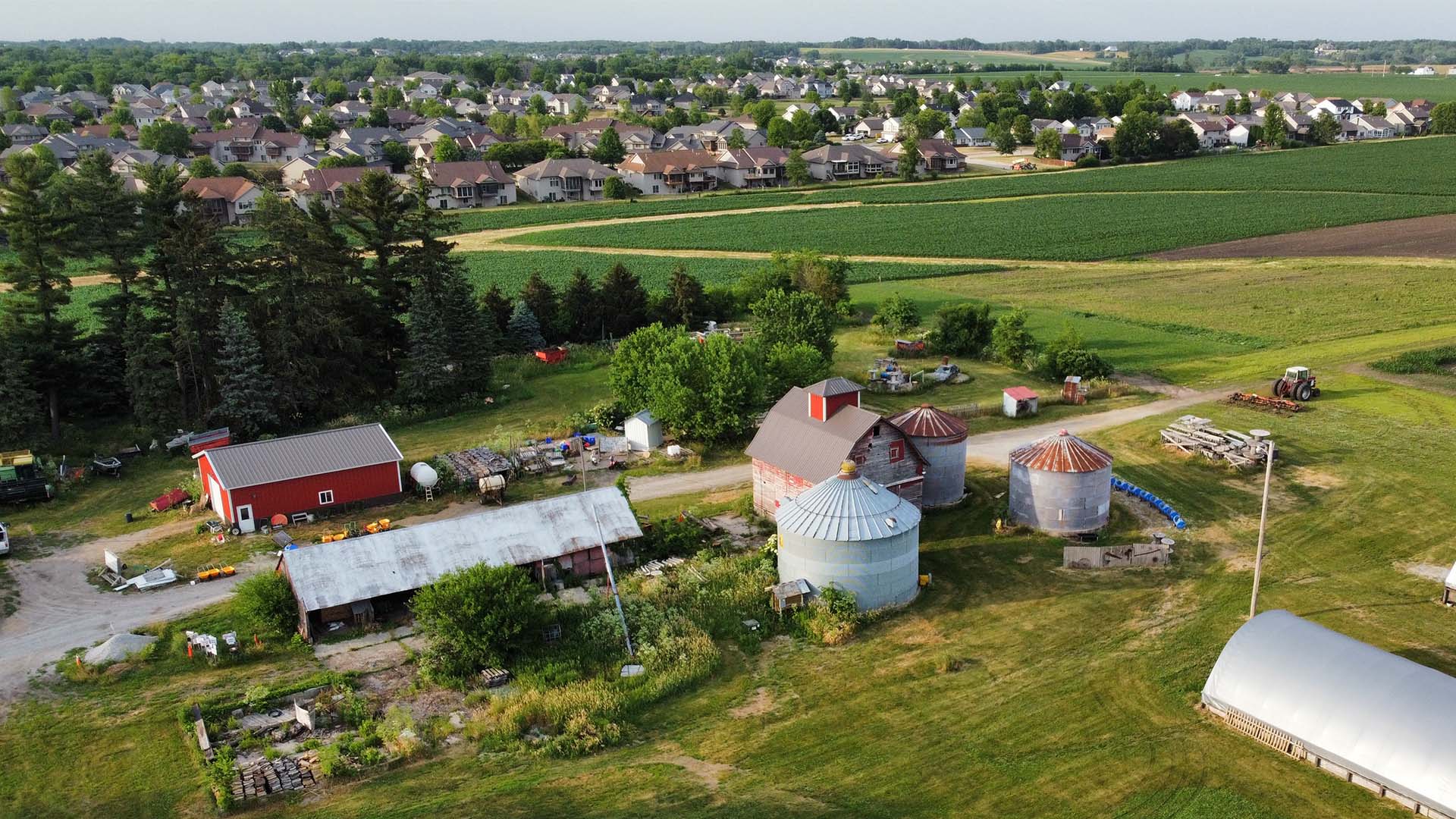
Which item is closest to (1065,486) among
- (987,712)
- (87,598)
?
(987,712)

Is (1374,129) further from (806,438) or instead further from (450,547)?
(450,547)

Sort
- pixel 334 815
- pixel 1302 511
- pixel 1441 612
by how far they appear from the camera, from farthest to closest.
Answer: pixel 1302 511 → pixel 1441 612 → pixel 334 815

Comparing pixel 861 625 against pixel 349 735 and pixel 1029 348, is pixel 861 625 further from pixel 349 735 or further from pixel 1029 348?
pixel 1029 348

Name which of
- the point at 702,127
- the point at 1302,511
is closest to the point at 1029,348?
the point at 1302,511

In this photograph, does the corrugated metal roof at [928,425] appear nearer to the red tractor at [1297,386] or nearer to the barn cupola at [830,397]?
the barn cupola at [830,397]

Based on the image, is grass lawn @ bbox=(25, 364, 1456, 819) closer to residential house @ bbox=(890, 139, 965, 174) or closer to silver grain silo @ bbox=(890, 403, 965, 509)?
silver grain silo @ bbox=(890, 403, 965, 509)
